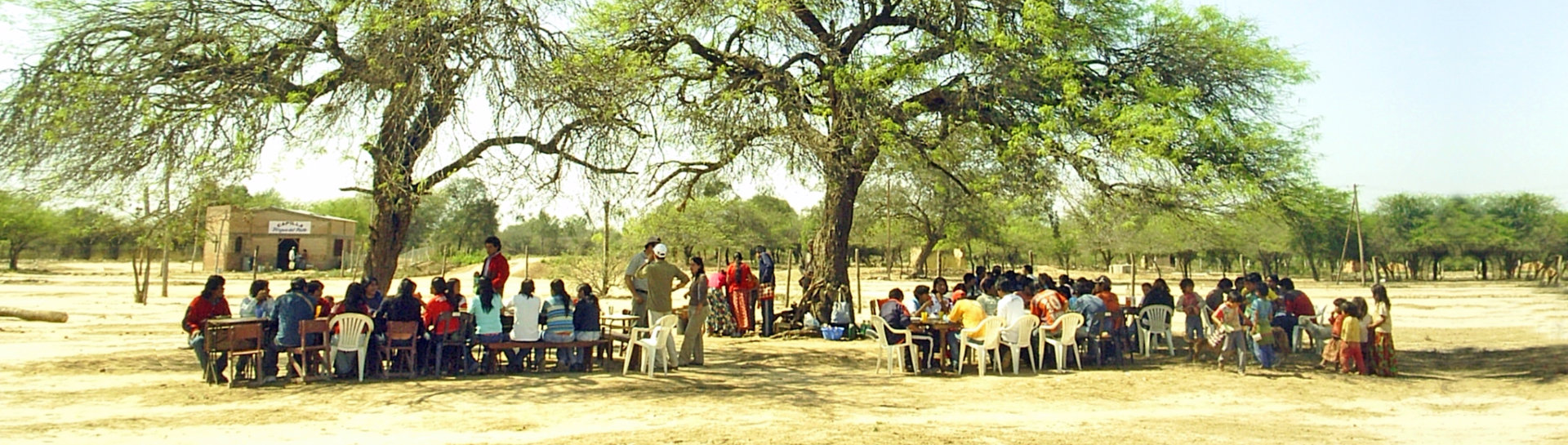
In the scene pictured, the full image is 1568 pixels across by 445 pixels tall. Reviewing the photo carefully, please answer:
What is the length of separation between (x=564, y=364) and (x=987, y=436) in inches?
202

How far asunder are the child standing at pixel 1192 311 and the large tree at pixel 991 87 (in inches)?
47.2

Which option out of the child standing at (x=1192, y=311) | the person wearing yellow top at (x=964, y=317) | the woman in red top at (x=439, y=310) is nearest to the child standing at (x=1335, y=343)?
the child standing at (x=1192, y=311)

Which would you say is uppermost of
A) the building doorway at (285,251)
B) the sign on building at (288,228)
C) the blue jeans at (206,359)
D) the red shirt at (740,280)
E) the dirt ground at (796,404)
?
the sign on building at (288,228)

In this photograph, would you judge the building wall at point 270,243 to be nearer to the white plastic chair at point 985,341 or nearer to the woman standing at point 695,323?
the woman standing at point 695,323

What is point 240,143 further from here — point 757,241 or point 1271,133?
point 757,241

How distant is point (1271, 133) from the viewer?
1236cm

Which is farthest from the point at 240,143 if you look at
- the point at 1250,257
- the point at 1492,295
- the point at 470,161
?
the point at 1250,257

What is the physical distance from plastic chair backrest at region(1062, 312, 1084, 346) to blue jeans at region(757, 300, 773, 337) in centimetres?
545

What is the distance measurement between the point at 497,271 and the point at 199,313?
2.68 metres

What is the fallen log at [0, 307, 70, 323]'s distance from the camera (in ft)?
39.8

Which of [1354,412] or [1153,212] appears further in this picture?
[1153,212]

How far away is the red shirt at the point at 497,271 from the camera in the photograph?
10.3m

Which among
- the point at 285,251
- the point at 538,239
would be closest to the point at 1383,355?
the point at 285,251

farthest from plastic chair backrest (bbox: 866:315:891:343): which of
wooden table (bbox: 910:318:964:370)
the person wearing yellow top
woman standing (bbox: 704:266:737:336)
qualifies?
woman standing (bbox: 704:266:737:336)
